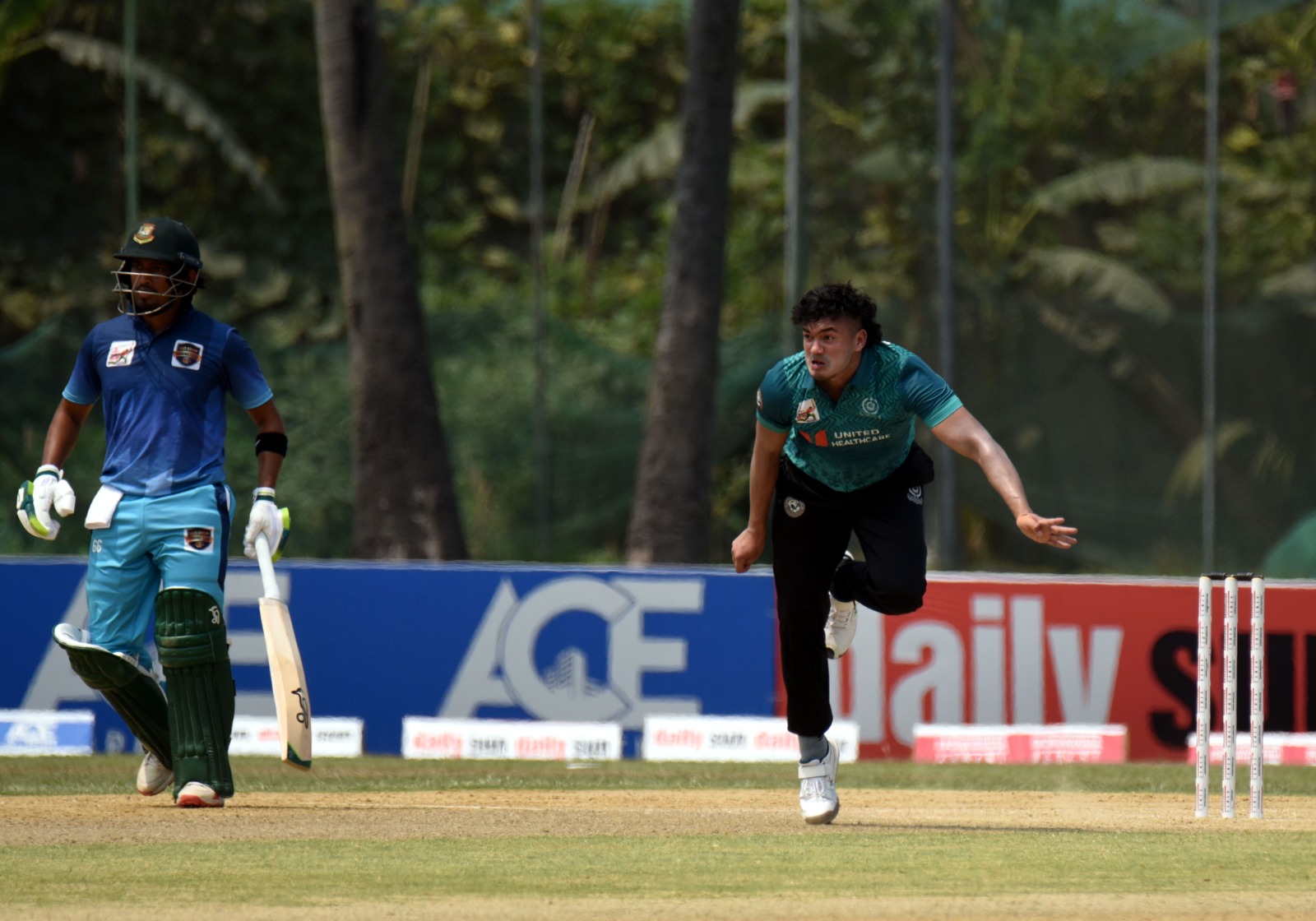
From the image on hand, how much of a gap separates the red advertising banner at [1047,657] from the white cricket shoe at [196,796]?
5086 mm

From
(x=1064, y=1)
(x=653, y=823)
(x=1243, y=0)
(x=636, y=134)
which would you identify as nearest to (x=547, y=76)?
(x=636, y=134)

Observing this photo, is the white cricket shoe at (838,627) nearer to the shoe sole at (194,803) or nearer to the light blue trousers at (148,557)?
the light blue trousers at (148,557)

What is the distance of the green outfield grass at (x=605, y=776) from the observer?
361 inches

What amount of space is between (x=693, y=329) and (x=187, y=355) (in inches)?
377

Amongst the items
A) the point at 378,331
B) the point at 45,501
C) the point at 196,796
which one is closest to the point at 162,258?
the point at 45,501

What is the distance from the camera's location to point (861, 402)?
6957 mm

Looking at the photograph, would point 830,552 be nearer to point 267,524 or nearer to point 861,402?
point 861,402

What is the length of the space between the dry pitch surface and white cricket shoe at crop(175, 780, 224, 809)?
7 centimetres

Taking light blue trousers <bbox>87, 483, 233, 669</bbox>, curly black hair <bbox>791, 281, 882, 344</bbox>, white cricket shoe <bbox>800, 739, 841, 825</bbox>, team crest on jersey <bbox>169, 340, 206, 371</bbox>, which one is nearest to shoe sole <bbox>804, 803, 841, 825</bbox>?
white cricket shoe <bbox>800, 739, 841, 825</bbox>

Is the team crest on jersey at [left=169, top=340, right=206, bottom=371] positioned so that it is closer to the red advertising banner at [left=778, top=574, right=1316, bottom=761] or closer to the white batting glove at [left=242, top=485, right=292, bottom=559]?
the white batting glove at [left=242, top=485, right=292, bottom=559]

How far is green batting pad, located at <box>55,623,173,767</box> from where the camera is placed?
24.7ft

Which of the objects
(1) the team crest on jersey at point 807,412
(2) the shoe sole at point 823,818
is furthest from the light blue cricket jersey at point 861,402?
(2) the shoe sole at point 823,818

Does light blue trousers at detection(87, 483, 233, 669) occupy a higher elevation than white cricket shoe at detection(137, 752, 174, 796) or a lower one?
higher

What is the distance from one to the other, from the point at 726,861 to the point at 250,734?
6.22m
